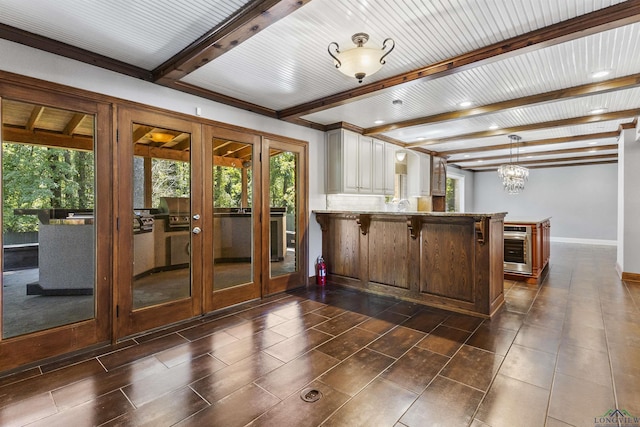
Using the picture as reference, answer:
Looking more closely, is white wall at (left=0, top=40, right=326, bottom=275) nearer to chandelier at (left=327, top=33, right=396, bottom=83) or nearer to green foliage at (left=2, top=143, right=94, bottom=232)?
green foliage at (left=2, top=143, right=94, bottom=232)

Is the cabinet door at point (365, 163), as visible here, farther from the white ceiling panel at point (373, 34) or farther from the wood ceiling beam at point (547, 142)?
the wood ceiling beam at point (547, 142)

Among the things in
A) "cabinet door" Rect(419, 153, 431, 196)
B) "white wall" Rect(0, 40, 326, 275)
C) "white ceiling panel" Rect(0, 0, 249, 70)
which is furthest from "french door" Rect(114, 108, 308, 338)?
"cabinet door" Rect(419, 153, 431, 196)

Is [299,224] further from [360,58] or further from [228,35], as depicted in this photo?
[228,35]

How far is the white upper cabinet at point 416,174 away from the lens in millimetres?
7160

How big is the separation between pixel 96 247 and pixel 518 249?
5.61 metres

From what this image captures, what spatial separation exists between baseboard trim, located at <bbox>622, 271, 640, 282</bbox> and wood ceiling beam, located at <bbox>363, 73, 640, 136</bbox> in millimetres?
3213

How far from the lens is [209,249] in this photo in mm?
3527

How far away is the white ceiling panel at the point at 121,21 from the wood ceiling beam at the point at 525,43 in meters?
1.73

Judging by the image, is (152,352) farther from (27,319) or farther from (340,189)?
(340,189)

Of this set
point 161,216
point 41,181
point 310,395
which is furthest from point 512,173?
point 41,181

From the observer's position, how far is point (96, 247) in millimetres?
2738

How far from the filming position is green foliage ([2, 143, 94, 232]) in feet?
7.77

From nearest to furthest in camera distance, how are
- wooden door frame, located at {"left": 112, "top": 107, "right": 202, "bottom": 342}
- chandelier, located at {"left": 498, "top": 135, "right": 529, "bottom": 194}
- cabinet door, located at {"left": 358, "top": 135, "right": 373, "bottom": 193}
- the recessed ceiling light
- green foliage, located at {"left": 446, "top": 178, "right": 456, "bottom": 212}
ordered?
wooden door frame, located at {"left": 112, "top": 107, "right": 202, "bottom": 342} < the recessed ceiling light < cabinet door, located at {"left": 358, "top": 135, "right": 373, "bottom": 193} < chandelier, located at {"left": 498, "top": 135, "right": 529, "bottom": 194} < green foliage, located at {"left": 446, "top": 178, "right": 456, "bottom": 212}

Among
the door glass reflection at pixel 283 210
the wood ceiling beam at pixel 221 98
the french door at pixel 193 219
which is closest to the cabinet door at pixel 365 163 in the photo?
the door glass reflection at pixel 283 210
